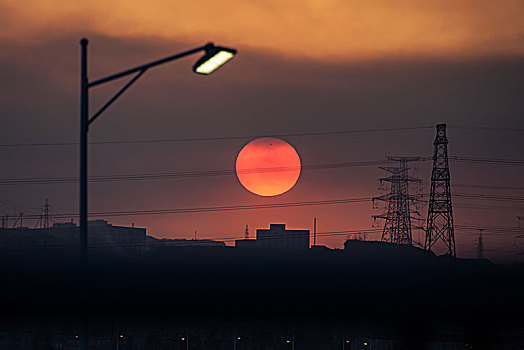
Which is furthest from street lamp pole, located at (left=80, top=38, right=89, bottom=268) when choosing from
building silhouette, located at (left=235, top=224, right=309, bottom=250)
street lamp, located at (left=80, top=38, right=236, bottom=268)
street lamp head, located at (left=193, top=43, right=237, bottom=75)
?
building silhouette, located at (left=235, top=224, right=309, bottom=250)

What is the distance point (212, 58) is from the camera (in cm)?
1123

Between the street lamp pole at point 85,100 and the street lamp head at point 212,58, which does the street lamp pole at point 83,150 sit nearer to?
the street lamp pole at point 85,100

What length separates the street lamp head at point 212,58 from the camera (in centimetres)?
1110

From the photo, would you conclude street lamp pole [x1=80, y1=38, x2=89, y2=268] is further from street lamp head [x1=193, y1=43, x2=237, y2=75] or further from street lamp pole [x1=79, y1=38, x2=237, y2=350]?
street lamp head [x1=193, y1=43, x2=237, y2=75]

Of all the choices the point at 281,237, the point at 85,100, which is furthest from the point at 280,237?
the point at 85,100

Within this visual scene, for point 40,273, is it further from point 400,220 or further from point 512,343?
point 512,343


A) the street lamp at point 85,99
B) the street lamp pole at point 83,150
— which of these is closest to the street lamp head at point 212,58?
the street lamp at point 85,99

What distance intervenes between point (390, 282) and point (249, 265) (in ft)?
59.7

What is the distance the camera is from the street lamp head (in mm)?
11102

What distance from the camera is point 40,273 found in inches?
2719

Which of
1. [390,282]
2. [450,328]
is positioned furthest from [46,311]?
[390,282]

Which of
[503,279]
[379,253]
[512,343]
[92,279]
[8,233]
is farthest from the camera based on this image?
[8,233]

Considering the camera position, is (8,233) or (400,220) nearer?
(400,220)

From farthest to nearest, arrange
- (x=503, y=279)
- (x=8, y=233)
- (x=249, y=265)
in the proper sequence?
(x=8, y=233)
(x=249, y=265)
(x=503, y=279)
